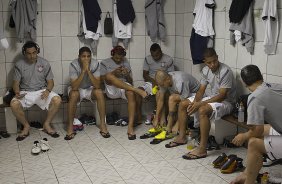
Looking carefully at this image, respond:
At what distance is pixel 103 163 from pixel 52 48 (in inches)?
87.9

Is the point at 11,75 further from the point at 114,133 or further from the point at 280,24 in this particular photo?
the point at 280,24

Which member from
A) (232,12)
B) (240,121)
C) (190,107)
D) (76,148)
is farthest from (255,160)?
(76,148)

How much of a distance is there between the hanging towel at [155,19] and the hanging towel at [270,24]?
2091 millimetres

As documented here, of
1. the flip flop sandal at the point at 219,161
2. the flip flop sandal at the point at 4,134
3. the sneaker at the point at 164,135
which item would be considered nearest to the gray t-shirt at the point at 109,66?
the sneaker at the point at 164,135

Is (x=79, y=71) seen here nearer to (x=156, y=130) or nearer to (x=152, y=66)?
(x=152, y=66)

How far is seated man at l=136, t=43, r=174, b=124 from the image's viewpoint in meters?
5.29

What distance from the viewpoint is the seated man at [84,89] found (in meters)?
4.76

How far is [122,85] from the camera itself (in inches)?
195

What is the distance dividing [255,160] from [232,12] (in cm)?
193

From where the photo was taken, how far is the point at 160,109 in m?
4.78

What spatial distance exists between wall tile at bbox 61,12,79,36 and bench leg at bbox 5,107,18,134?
1367mm

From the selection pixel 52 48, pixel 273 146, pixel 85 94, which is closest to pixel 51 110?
pixel 85 94

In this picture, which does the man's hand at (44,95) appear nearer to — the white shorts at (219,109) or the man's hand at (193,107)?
the man's hand at (193,107)

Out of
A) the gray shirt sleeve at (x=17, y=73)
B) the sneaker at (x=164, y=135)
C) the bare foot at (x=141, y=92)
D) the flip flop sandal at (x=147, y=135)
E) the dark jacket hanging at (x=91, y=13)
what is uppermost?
the dark jacket hanging at (x=91, y=13)
